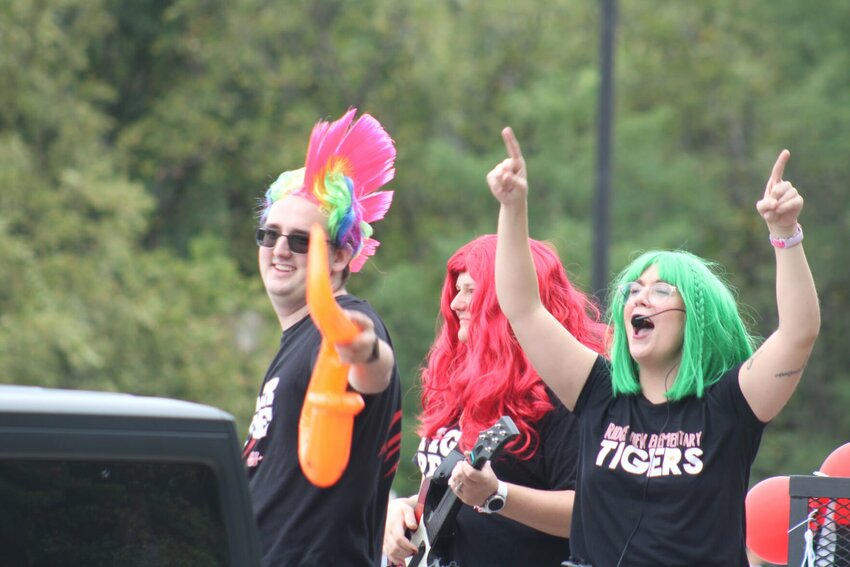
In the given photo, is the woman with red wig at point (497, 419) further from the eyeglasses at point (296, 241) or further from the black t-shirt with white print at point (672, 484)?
the eyeglasses at point (296, 241)

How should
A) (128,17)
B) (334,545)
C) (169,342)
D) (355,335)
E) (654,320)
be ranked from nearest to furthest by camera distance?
(355,335), (334,545), (654,320), (169,342), (128,17)

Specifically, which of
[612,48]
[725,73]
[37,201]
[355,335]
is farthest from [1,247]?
[725,73]

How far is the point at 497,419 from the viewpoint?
3785 mm

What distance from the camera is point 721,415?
3.24 metres

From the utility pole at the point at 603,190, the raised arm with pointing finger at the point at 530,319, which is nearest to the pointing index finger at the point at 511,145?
the raised arm with pointing finger at the point at 530,319

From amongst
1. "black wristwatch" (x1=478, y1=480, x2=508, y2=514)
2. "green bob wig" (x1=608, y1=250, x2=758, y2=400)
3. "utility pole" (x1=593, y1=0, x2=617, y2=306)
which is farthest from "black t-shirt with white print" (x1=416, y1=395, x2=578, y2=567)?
"utility pole" (x1=593, y1=0, x2=617, y2=306)

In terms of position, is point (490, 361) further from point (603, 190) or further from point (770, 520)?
point (603, 190)

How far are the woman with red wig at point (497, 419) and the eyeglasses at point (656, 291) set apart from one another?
0.49 meters

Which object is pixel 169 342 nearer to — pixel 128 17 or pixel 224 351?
pixel 224 351

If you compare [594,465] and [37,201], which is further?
[37,201]

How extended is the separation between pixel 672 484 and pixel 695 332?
1.29 feet

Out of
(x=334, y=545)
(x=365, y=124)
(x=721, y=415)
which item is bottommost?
(x=334, y=545)

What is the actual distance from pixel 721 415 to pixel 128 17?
14346 millimetres

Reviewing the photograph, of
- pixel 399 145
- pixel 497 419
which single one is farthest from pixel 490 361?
pixel 399 145
